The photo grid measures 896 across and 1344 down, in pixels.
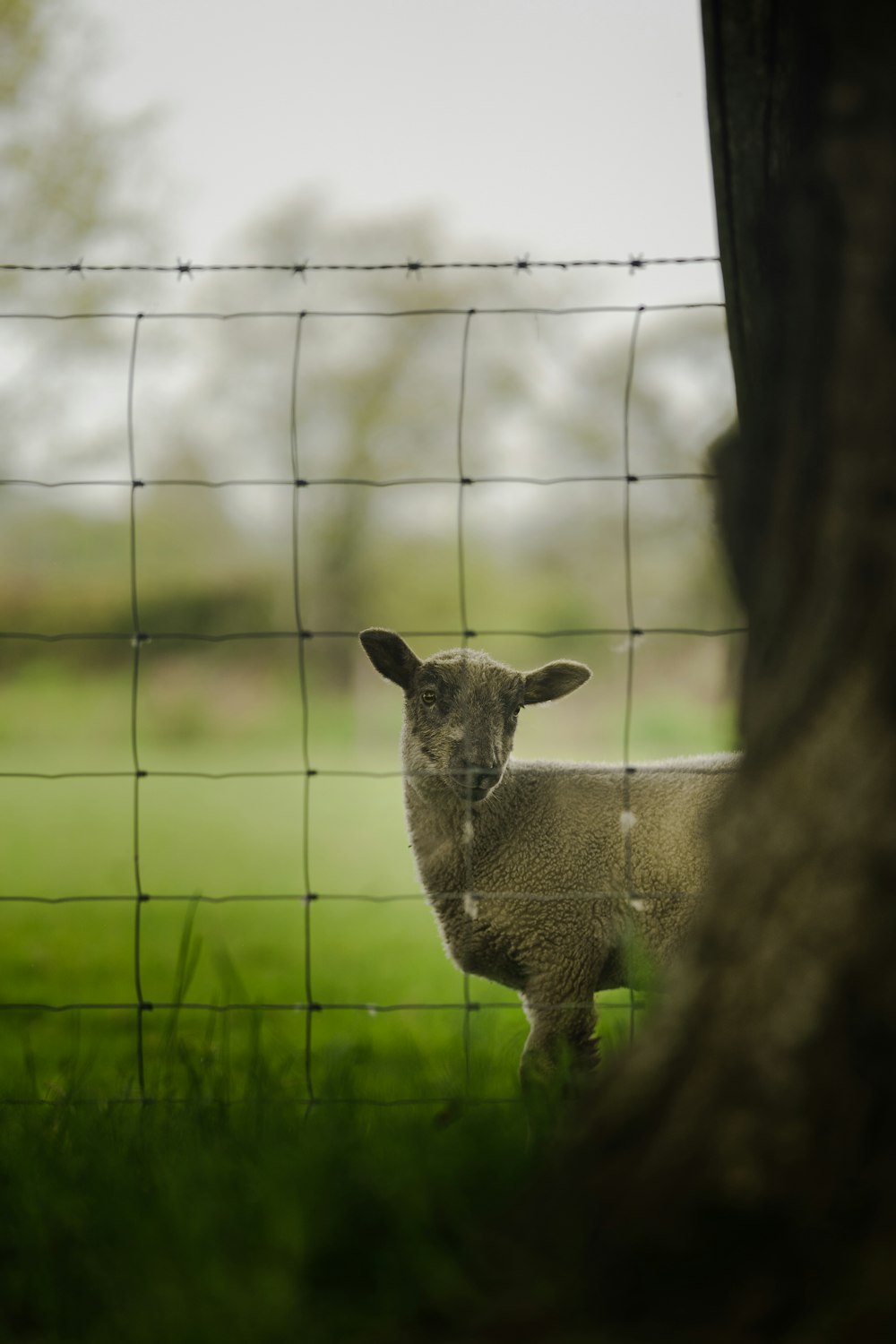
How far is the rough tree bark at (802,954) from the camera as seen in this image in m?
1.55

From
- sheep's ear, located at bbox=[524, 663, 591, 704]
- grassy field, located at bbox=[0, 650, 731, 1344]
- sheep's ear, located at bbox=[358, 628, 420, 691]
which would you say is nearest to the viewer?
grassy field, located at bbox=[0, 650, 731, 1344]

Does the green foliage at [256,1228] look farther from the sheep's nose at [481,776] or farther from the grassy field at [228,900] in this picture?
the sheep's nose at [481,776]

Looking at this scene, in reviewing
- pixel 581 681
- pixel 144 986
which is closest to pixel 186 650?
pixel 144 986

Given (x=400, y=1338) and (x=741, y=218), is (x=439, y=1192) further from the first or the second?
(x=741, y=218)

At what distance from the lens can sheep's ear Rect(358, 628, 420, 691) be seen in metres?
3.80

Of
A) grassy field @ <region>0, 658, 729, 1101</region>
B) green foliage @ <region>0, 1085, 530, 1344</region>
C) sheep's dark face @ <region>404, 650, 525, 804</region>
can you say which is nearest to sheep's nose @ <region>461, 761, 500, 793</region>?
sheep's dark face @ <region>404, 650, 525, 804</region>

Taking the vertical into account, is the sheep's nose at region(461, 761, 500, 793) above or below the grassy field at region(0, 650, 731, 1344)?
above

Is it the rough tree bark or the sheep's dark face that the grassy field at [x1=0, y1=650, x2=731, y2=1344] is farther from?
the sheep's dark face

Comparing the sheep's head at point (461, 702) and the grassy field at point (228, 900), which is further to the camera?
the sheep's head at point (461, 702)

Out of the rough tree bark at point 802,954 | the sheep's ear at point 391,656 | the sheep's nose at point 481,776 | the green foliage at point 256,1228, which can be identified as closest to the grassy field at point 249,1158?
the green foliage at point 256,1228

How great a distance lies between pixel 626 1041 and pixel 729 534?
150 cm

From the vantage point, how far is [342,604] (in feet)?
111

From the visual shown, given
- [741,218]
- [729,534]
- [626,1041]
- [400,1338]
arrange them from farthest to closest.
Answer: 1. [626,1041]
2. [741,218]
3. [729,534]
4. [400,1338]

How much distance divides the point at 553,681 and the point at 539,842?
553 mm
